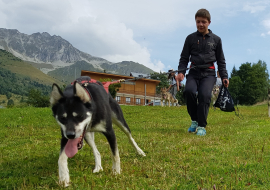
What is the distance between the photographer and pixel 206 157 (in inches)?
178

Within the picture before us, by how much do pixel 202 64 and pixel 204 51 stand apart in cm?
36

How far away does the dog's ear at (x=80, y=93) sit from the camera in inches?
128

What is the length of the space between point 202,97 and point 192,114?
0.85m

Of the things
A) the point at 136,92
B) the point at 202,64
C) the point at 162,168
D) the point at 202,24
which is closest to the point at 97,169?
the point at 162,168

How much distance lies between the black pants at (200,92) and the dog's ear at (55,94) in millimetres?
4735

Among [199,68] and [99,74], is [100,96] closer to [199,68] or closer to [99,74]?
[199,68]

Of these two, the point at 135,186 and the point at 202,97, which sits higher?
the point at 202,97

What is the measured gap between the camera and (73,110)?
10.6 ft

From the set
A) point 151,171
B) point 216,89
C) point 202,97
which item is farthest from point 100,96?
point 216,89

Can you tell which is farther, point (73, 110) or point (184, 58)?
point (184, 58)

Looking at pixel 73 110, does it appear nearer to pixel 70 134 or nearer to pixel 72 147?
pixel 70 134

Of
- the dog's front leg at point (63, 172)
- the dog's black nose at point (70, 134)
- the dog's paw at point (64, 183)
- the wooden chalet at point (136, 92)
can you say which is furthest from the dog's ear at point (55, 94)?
the wooden chalet at point (136, 92)

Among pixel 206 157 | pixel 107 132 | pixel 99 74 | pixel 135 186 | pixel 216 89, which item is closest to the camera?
pixel 135 186

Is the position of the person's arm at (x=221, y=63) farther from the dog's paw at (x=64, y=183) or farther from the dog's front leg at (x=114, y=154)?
the dog's paw at (x=64, y=183)
